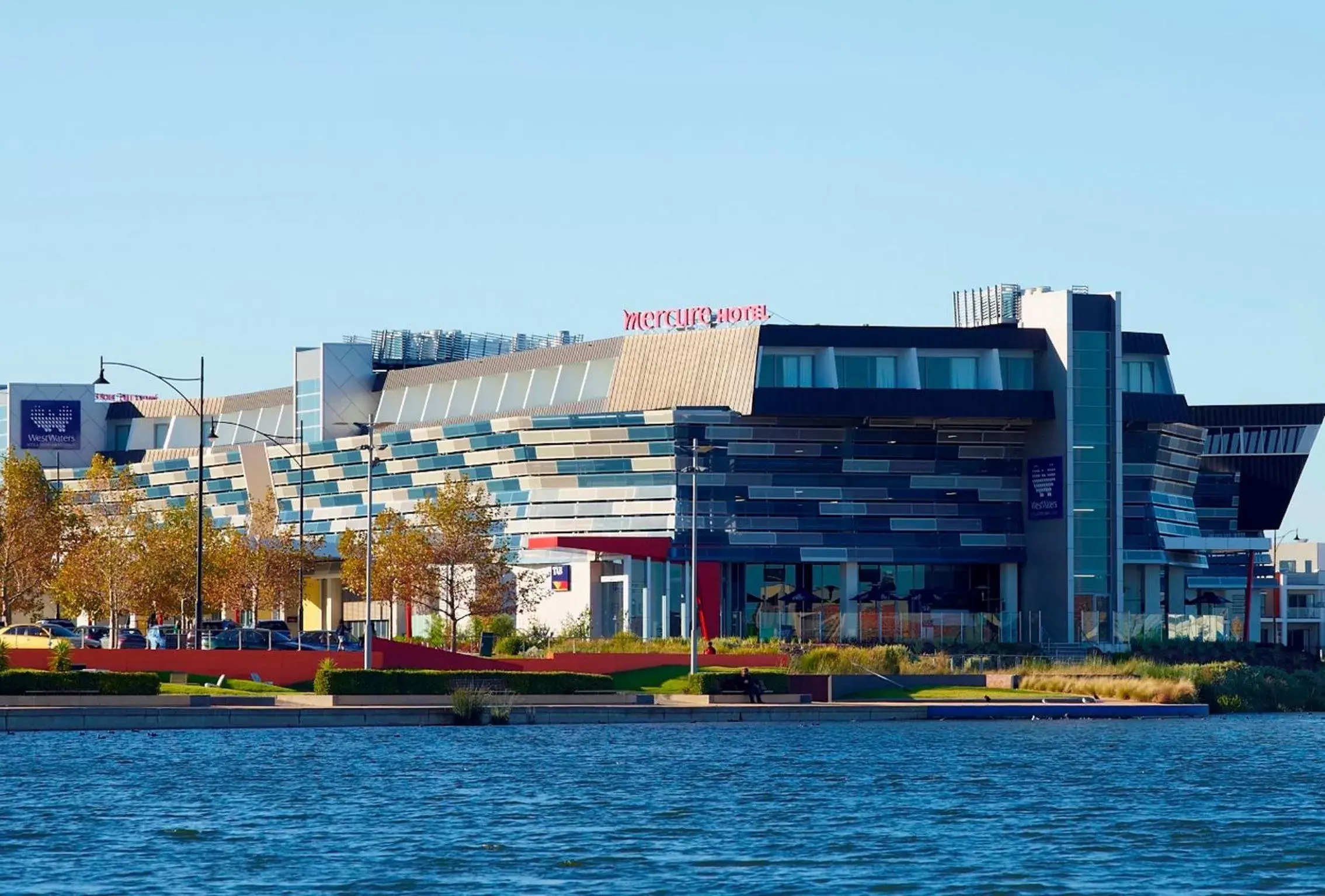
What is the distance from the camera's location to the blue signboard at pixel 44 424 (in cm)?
15400

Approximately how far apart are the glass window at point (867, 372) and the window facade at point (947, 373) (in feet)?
4.99

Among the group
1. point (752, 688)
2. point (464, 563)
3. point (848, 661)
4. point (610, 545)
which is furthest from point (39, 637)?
point (848, 661)

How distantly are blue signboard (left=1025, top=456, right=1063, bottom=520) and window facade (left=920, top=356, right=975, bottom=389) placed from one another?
523 centimetres

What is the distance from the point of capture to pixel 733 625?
105m

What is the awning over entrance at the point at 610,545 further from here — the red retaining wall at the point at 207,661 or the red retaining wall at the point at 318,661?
the red retaining wall at the point at 207,661

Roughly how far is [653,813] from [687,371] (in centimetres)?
6521

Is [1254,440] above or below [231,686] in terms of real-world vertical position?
above

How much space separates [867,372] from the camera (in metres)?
106

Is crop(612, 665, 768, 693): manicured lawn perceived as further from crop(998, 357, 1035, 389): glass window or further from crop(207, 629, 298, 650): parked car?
crop(998, 357, 1035, 389): glass window

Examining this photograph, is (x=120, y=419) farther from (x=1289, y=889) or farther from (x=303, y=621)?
(x=1289, y=889)

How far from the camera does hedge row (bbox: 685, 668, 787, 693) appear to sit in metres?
70.0

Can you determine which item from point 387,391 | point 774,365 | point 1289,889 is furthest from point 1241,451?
point 1289,889

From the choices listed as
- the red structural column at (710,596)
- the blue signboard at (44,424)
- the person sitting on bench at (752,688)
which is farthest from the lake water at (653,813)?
the blue signboard at (44,424)

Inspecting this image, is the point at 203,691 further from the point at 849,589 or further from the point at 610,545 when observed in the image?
the point at 849,589
